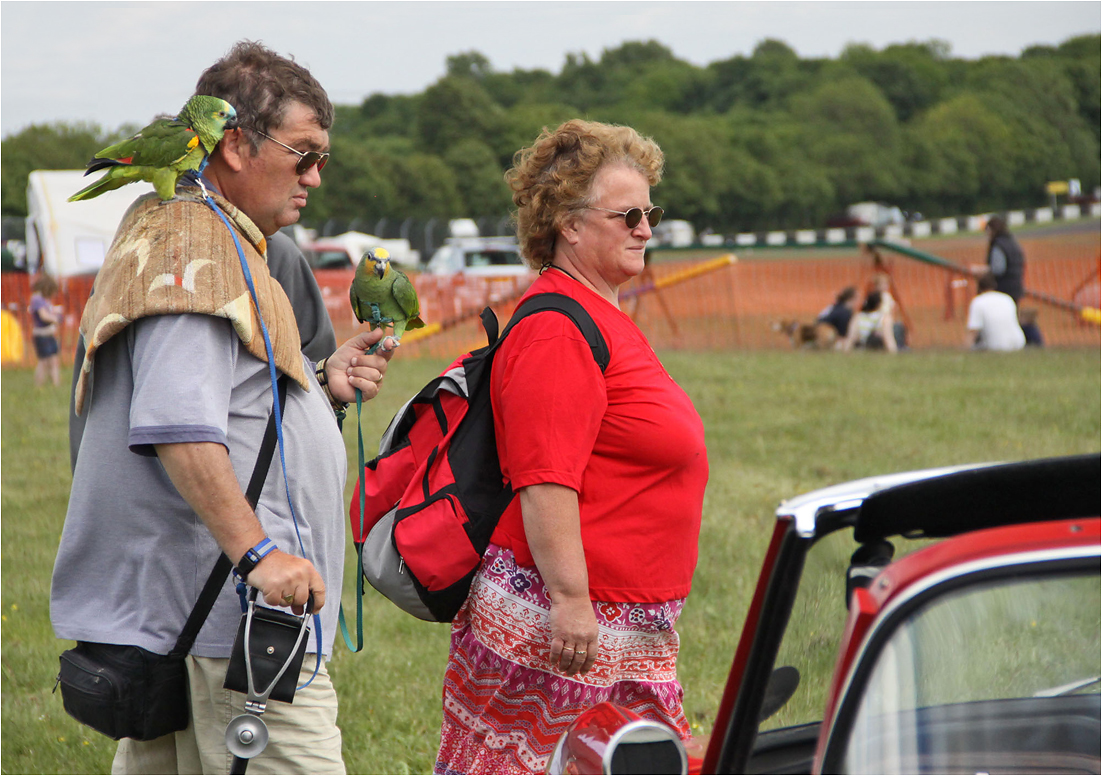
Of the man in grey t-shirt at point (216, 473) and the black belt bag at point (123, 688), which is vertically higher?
the man in grey t-shirt at point (216, 473)

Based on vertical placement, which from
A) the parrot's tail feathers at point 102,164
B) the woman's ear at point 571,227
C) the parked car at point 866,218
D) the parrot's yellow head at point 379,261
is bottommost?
the parrot's yellow head at point 379,261

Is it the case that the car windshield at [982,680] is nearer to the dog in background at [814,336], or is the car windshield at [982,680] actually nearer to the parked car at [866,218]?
the dog in background at [814,336]

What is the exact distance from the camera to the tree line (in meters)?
81.2

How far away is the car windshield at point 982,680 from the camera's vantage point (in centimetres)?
130

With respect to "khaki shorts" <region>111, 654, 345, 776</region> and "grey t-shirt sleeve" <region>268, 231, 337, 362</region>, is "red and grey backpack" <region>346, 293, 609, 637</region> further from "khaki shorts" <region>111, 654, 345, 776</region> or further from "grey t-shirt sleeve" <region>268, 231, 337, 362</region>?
"grey t-shirt sleeve" <region>268, 231, 337, 362</region>

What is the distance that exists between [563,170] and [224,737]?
152cm

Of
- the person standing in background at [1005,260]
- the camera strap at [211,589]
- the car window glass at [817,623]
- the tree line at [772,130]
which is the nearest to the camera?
the car window glass at [817,623]

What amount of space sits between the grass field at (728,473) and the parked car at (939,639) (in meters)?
0.08

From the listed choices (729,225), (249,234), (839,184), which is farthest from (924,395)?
(839,184)

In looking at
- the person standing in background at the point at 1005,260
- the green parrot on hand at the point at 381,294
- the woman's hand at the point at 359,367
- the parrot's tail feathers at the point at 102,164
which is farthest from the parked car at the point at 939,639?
the person standing in background at the point at 1005,260

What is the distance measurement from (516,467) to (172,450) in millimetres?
755

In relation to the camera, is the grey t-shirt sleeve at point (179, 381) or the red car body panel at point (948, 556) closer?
the red car body panel at point (948, 556)

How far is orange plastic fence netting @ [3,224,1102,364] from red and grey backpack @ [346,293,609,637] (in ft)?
41.8

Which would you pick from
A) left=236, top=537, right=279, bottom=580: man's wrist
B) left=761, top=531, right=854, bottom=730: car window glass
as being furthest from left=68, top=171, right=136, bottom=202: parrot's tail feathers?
left=761, top=531, right=854, bottom=730: car window glass
